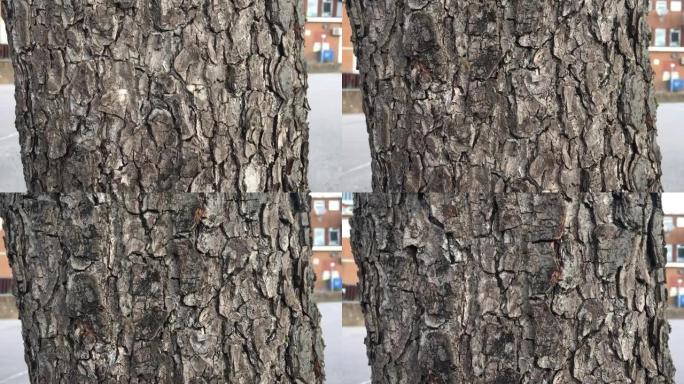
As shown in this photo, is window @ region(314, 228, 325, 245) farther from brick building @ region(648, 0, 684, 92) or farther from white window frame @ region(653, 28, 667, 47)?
white window frame @ region(653, 28, 667, 47)

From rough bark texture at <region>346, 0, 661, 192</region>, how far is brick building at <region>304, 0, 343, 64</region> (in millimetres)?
2671

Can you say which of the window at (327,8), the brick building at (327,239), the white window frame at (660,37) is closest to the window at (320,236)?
the brick building at (327,239)

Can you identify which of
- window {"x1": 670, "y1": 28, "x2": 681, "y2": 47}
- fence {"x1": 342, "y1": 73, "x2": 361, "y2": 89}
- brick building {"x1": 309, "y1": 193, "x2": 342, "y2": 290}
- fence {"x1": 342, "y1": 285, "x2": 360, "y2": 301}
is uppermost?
window {"x1": 670, "y1": 28, "x2": 681, "y2": 47}

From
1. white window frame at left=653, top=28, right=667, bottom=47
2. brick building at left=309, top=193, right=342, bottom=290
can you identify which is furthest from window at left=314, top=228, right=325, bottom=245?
white window frame at left=653, top=28, right=667, bottom=47

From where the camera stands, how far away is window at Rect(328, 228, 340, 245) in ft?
14.0

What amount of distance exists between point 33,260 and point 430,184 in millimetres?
819

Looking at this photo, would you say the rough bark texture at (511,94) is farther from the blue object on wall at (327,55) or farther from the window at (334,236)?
the blue object on wall at (327,55)

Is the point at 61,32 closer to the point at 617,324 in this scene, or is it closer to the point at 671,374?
the point at 617,324

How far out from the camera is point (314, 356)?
208cm

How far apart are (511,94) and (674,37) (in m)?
4.45

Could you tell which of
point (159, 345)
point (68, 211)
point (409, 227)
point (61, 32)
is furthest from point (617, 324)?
point (61, 32)

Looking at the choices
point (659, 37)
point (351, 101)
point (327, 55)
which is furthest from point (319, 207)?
point (659, 37)

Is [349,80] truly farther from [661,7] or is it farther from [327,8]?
[661,7]

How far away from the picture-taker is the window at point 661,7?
5.82 metres
